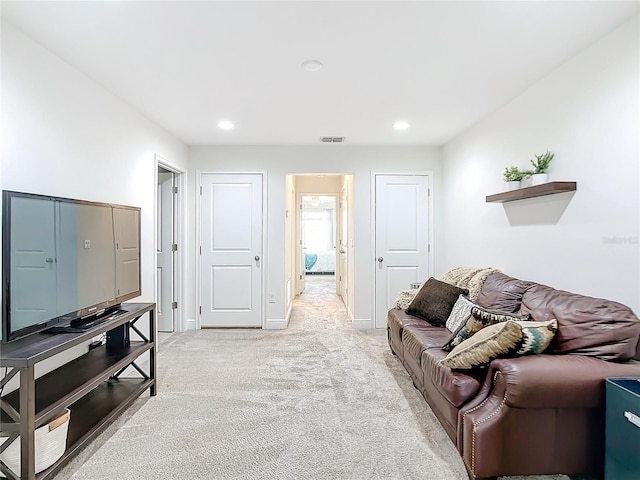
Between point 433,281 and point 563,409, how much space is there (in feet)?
5.73

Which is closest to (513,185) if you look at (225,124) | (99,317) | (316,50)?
(316,50)

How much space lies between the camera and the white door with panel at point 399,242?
4.68 meters

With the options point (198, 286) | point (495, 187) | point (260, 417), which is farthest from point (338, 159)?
point (260, 417)

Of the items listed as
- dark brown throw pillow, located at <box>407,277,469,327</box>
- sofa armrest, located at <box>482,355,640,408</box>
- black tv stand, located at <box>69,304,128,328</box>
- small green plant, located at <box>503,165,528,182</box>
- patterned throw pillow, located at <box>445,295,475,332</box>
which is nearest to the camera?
sofa armrest, located at <box>482,355,640,408</box>

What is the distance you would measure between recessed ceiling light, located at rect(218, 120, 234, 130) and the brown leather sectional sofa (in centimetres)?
305

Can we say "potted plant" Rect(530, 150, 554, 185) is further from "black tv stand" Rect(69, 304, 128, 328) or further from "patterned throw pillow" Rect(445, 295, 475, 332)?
"black tv stand" Rect(69, 304, 128, 328)

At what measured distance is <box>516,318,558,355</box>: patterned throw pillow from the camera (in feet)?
5.68

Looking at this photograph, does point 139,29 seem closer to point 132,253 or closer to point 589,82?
point 132,253

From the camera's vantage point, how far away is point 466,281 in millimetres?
3266

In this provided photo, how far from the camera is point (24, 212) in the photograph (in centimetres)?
171

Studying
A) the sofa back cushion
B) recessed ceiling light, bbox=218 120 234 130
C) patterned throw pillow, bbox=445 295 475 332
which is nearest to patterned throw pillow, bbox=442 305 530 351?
the sofa back cushion

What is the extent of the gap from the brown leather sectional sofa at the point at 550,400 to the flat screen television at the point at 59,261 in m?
2.14

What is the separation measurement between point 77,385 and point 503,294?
2.78 metres

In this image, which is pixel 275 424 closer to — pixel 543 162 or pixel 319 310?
pixel 543 162
